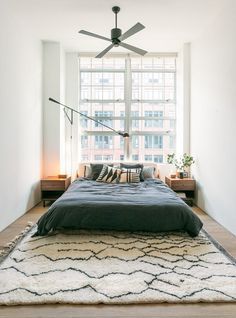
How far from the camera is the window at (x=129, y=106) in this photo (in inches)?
223

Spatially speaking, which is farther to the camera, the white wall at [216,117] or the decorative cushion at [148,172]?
the decorative cushion at [148,172]

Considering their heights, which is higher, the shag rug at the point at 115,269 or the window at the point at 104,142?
the window at the point at 104,142

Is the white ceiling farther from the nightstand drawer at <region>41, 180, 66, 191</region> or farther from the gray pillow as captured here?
the nightstand drawer at <region>41, 180, 66, 191</region>

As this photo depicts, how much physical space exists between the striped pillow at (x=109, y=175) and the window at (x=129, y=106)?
1004 millimetres

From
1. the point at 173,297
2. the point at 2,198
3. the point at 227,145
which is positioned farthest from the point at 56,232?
the point at 227,145

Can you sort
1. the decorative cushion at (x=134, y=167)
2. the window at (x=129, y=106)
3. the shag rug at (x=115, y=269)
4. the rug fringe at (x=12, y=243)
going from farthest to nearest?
the window at (x=129, y=106)
the decorative cushion at (x=134, y=167)
the rug fringe at (x=12, y=243)
the shag rug at (x=115, y=269)

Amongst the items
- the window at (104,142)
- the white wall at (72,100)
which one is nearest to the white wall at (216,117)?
the window at (104,142)

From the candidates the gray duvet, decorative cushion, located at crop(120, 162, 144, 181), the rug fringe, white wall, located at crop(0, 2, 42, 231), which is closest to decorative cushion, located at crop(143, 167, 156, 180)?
decorative cushion, located at crop(120, 162, 144, 181)

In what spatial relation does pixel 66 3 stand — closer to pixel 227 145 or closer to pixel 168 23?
pixel 168 23

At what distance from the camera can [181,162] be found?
528 cm

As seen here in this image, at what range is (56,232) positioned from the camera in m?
3.18

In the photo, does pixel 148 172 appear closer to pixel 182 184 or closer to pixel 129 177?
pixel 129 177

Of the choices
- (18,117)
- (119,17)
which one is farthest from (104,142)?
(119,17)

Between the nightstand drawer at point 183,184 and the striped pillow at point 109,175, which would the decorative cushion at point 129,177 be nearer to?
the striped pillow at point 109,175
